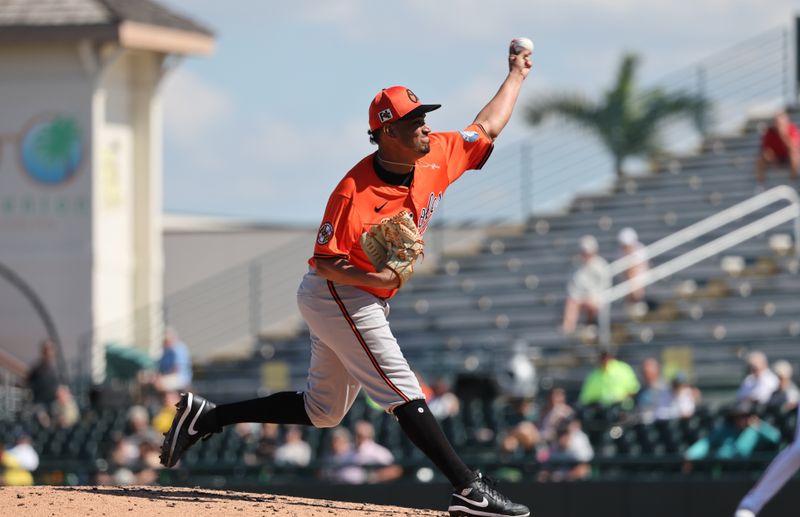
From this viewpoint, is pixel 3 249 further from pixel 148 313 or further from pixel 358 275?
pixel 358 275

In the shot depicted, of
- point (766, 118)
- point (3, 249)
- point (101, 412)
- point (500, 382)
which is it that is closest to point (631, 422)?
point (500, 382)

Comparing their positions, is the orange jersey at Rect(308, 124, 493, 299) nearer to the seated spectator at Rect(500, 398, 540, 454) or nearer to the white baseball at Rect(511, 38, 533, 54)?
the white baseball at Rect(511, 38, 533, 54)

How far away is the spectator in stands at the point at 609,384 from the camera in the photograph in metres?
13.6

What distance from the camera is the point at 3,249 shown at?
73.3 feet

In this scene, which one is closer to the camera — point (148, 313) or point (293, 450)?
point (293, 450)

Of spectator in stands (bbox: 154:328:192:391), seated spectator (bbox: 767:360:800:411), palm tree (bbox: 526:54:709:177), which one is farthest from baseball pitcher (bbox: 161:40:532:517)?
palm tree (bbox: 526:54:709:177)

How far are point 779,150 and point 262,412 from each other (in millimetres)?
12066

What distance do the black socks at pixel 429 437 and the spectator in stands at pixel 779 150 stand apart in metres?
11.9

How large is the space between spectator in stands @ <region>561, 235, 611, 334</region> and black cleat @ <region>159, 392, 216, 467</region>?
9605 mm

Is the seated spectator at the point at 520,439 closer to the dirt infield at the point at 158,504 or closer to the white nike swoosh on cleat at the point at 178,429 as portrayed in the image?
the dirt infield at the point at 158,504

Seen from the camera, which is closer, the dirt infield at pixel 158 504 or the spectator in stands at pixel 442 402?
the dirt infield at pixel 158 504

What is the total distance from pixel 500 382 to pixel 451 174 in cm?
858

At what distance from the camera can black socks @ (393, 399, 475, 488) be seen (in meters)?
6.30

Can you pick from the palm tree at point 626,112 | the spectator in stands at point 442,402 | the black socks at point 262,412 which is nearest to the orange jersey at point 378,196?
the black socks at point 262,412
